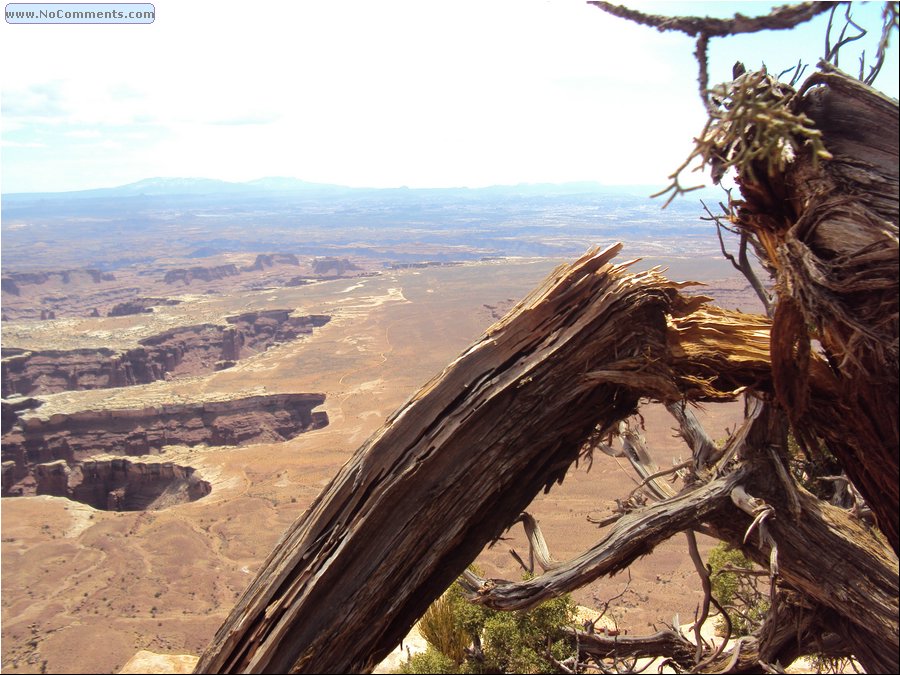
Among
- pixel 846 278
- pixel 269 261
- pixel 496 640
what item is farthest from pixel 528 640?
pixel 269 261

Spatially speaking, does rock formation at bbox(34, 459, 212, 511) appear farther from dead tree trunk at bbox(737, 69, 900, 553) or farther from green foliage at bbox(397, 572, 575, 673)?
dead tree trunk at bbox(737, 69, 900, 553)

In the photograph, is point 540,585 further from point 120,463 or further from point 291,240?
point 291,240

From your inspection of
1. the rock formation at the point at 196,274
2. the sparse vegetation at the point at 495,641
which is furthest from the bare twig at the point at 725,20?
the rock formation at the point at 196,274

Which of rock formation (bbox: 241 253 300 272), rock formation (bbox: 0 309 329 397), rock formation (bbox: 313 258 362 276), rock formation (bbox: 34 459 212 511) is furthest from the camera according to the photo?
rock formation (bbox: 241 253 300 272)

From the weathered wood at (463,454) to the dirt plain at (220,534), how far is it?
0.63 m

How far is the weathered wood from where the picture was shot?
3.12m

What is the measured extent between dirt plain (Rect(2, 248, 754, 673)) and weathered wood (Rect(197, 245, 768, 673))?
627 millimetres

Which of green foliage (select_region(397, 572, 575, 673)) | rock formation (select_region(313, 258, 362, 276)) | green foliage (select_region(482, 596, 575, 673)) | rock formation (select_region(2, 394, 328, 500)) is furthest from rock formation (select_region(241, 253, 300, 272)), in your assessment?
green foliage (select_region(482, 596, 575, 673))

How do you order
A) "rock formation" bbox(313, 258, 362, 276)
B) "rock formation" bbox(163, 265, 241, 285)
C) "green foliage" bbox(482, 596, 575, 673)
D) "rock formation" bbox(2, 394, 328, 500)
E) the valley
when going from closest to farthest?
"green foliage" bbox(482, 596, 575, 673), the valley, "rock formation" bbox(2, 394, 328, 500), "rock formation" bbox(163, 265, 241, 285), "rock formation" bbox(313, 258, 362, 276)

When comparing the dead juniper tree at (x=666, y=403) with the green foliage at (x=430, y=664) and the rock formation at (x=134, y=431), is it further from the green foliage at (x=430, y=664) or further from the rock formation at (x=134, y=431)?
the rock formation at (x=134, y=431)

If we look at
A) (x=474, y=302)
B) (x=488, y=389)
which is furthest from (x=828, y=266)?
(x=474, y=302)

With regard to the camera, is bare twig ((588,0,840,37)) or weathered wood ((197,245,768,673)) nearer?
bare twig ((588,0,840,37))

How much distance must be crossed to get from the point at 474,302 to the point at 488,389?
3174 inches

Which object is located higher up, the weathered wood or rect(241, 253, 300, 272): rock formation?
the weathered wood
